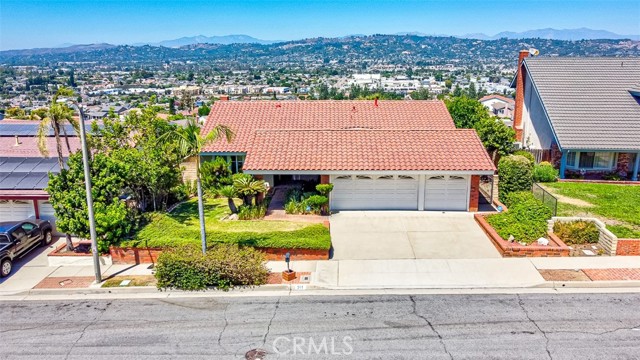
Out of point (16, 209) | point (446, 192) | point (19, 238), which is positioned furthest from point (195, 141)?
point (446, 192)

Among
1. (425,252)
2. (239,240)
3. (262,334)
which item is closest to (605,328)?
(425,252)

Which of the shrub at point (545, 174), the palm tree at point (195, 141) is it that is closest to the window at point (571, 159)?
the shrub at point (545, 174)

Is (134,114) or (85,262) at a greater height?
(134,114)

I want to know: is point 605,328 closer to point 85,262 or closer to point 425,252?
point 425,252

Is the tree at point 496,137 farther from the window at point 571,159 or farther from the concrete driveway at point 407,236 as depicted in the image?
the concrete driveway at point 407,236

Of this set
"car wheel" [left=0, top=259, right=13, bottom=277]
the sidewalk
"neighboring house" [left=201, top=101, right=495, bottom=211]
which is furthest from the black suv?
"neighboring house" [left=201, top=101, right=495, bottom=211]
